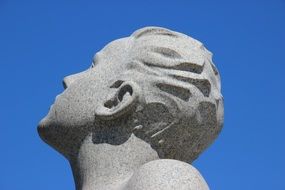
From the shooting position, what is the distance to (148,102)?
5.96 meters

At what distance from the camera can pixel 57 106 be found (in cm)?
637

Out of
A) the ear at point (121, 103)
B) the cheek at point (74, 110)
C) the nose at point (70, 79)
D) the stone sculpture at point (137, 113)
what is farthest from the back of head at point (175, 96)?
the nose at point (70, 79)

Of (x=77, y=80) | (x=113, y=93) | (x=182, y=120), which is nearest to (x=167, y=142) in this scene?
(x=182, y=120)

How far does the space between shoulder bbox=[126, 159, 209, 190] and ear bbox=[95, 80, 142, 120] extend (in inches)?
31.3

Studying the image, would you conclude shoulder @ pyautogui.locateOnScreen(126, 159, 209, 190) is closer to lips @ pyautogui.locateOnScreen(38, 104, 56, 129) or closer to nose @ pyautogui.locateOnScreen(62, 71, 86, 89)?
lips @ pyautogui.locateOnScreen(38, 104, 56, 129)

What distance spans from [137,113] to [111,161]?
0.57m

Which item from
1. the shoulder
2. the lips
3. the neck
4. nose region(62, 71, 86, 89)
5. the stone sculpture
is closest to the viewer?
the shoulder

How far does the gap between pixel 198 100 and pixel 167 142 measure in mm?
552

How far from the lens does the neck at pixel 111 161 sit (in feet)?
19.0

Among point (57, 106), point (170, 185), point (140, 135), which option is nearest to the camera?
point (170, 185)

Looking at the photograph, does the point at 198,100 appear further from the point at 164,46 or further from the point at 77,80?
the point at 77,80

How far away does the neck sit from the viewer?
578 centimetres

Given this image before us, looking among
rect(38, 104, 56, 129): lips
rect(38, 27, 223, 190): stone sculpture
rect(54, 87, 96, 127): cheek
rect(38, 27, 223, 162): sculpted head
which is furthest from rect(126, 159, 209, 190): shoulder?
rect(38, 104, 56, 129): lips

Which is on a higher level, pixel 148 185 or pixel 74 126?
pixel 74 126
